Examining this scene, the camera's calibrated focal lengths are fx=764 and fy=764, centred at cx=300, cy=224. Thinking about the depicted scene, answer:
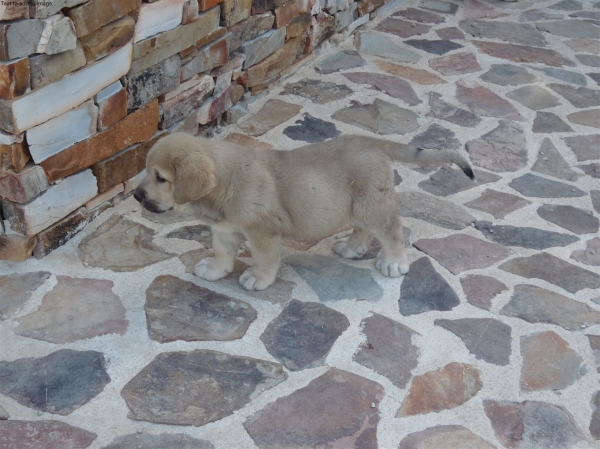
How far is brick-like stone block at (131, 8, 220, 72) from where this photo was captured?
179 inches

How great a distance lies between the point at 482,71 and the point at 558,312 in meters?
3.43

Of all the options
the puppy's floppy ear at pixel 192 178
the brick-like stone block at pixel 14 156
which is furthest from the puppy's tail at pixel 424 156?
the brick-like stone block at pixel 14 156

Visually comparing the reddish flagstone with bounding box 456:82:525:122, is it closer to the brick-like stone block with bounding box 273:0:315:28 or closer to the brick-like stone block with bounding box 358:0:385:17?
the brick-like stone block with bounding box 358:0:385:17

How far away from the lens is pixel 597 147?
19.6 ft

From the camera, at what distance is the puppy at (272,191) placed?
3.73 meters

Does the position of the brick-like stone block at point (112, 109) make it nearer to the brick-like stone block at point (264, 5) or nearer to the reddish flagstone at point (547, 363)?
the brick-like stone block at point (264, 5)

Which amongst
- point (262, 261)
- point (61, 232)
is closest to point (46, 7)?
point (61, 232)

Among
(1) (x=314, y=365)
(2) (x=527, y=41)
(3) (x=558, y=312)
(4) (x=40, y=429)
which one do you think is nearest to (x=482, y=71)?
(2) (x=527, y=41)

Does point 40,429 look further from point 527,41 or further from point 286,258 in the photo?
point 527,41

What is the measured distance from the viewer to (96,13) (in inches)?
158

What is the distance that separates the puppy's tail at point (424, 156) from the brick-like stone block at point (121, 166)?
1624mm

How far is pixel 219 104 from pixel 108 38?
155 cm

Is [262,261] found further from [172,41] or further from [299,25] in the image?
[299,25]

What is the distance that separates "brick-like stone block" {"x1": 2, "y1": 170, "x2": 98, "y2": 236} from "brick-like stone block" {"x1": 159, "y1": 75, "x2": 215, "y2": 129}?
29.8 inches
